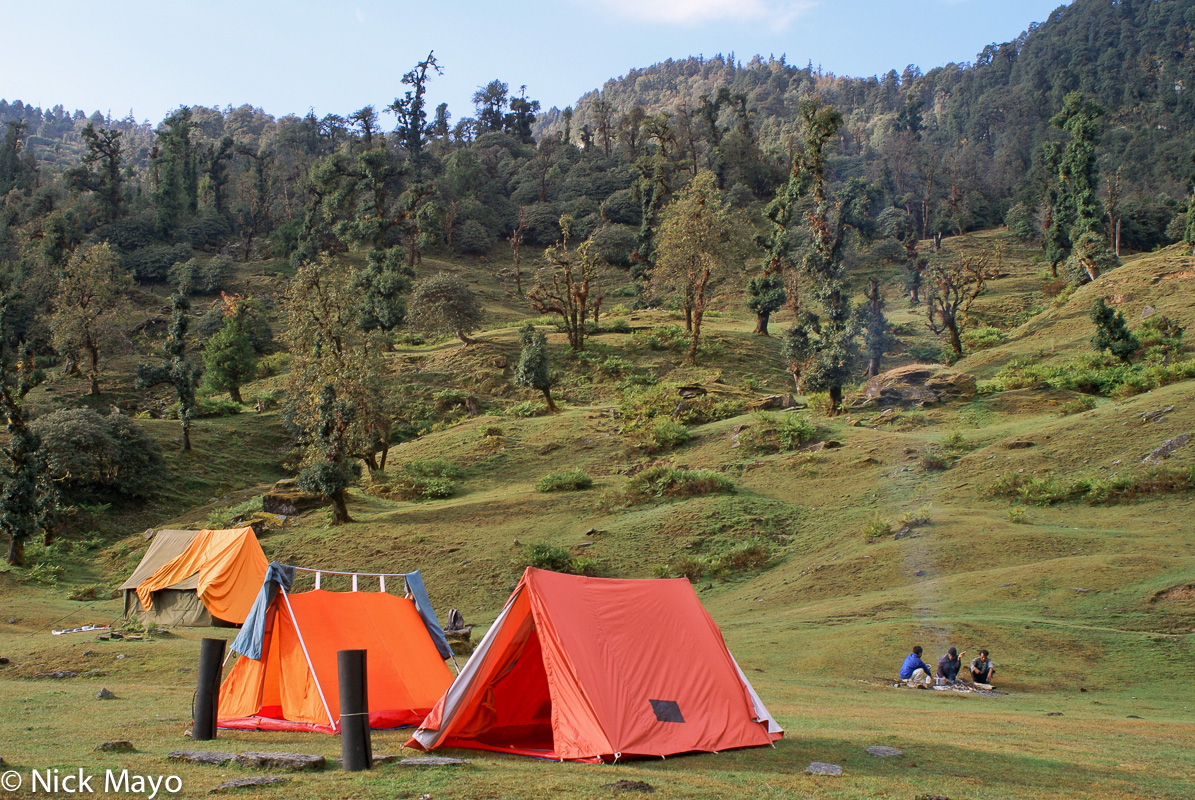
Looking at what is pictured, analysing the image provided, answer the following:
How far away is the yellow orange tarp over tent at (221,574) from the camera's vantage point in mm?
21297

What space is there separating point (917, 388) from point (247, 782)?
31.5 meters

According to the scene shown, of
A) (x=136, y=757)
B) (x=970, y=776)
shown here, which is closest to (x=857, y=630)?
(x=970, y=776)

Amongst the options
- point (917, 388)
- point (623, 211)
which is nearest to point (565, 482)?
point (917, 388)

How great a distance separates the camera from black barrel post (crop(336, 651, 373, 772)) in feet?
24.2

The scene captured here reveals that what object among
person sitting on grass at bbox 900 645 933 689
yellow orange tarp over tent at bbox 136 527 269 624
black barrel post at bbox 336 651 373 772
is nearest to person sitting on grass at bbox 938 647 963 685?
person sitting on grass at bbox 900 645 933 689

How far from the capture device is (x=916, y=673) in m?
14.5

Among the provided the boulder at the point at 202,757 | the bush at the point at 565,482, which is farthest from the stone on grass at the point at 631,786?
the bush at the point at 565,482

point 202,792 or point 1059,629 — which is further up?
point 202,792

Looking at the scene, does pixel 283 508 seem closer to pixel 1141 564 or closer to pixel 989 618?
pixel 989 618

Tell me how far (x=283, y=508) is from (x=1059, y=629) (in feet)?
79.7

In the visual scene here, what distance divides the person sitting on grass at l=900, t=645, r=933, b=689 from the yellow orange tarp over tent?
15138 mm

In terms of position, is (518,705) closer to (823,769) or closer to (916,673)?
(823,769)

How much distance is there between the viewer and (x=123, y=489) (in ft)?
110

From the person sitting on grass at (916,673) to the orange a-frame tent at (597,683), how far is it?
6.27 meters
